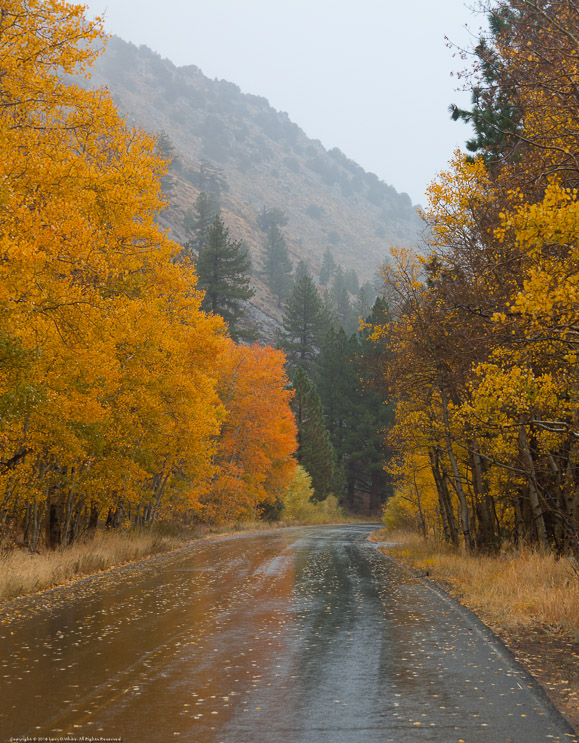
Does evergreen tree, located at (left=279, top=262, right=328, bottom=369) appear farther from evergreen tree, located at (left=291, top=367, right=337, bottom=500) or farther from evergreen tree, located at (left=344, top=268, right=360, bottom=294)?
evergreen tree, located at (left=344, top=268, right=360, bottom=294)

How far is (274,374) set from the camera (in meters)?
47.4

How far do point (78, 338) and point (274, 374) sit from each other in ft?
110

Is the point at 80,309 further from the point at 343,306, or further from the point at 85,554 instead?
the point at 343,306

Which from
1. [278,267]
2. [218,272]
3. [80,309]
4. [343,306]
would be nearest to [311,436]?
[218,272]

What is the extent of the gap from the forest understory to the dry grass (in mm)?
8477

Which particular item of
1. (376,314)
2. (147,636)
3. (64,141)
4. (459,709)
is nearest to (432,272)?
(64,141)

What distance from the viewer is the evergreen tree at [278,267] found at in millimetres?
115938

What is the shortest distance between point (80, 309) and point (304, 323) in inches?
2979

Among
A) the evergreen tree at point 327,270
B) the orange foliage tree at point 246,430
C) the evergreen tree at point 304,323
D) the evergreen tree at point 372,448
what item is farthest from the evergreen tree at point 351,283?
the orange foliage tree at point 246,430

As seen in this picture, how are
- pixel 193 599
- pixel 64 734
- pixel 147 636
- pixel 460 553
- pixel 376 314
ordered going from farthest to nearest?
1. pixel 376 314
2. pixel 460 553
3. pixel 193 599
4. pixel 147 636
5. pixel 64 734

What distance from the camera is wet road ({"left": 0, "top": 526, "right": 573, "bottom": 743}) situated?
567 centimetres

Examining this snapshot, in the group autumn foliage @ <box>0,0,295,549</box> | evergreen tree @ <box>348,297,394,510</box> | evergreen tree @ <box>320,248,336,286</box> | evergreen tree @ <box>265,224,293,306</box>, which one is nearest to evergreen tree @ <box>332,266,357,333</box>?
evergreen tree @ <box>265,224,293,306</box>

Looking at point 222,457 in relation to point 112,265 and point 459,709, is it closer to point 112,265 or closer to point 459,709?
point 112,265

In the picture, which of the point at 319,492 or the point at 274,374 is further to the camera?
the point at 319,492
